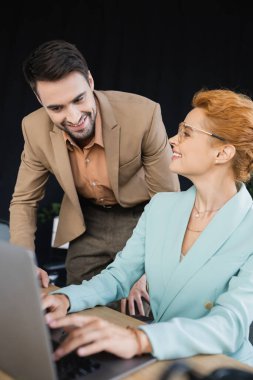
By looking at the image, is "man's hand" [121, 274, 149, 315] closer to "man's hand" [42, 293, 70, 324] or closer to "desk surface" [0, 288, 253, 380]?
"man's hand" [42, 293, 70, 324]

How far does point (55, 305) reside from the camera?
1.20m

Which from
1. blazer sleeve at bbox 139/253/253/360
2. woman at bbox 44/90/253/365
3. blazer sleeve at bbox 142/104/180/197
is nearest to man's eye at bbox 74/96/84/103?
blazer sleeve at bbox 142/104/180/197

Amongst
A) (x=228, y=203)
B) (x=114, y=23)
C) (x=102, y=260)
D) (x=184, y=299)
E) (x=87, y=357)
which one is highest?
(x=114, y=23)

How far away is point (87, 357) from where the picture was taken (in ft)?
3.08

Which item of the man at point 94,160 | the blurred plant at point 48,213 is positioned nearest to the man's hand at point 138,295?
the man at point 94,160

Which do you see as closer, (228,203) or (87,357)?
(87,357)

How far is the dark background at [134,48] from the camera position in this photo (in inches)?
144

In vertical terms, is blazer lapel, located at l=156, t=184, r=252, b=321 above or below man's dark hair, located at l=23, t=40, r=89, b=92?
below

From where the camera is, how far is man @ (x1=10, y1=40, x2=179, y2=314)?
177cm

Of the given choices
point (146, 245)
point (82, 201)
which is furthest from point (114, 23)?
point (146, 245)

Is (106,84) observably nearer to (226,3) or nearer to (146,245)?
(226,3)

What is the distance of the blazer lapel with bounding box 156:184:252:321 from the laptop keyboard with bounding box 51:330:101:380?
0.44m

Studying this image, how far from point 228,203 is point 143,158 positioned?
29.8 inches

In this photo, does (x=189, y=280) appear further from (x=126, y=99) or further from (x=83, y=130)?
(x=126, y=99)
